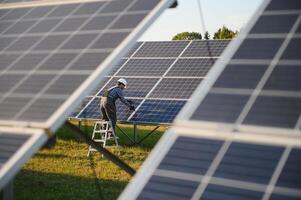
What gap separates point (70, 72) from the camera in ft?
14.0

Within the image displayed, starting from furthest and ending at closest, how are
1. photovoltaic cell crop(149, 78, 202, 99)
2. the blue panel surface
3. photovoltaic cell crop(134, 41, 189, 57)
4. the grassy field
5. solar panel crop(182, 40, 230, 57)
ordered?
photovoltaic cell crop(134, 41, 189, 57) < solar panel crop(182, 40, 230, 57) < photovoltaic cell crop(149, 78, 202, 99) < the blue panel surface < the grassy field

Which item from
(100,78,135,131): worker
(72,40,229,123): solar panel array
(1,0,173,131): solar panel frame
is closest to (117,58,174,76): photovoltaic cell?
(72,40,229,123): solar panel array

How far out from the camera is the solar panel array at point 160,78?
553 inches

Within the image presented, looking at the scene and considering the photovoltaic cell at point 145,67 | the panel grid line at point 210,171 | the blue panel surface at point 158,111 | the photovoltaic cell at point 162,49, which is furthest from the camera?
the photovoltaic cell at point 162,49

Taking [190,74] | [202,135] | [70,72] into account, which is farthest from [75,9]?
[190,74]

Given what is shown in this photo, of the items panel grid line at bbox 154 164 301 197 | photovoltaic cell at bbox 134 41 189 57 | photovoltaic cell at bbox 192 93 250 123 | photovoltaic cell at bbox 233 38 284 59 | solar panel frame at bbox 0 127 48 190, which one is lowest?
solar panel frame at bbox 0 127 48 190

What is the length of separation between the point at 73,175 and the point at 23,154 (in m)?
8.19

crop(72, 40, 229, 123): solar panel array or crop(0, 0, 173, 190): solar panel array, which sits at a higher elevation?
crop(72, 40, 229, 123): solar panel array

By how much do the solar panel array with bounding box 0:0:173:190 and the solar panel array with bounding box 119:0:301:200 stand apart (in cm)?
98

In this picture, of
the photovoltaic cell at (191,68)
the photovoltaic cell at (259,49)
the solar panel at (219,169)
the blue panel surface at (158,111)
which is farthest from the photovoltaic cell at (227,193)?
the photovoltaic cell at (191,68)

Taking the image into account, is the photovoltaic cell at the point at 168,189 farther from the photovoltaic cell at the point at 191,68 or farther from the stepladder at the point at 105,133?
the photovoltaic cell at the point at 191,68

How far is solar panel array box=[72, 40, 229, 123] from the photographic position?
1405cm

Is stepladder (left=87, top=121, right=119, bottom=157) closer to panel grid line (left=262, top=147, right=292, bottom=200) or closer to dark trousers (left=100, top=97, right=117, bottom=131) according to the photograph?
dark trousers (left=100, top=97, right=117, bottom=131)

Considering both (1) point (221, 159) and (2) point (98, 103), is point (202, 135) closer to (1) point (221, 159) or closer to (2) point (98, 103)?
Result: (1) point (221, 159)
